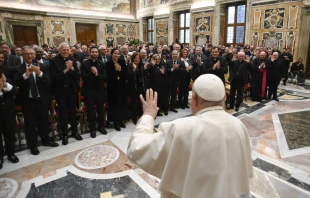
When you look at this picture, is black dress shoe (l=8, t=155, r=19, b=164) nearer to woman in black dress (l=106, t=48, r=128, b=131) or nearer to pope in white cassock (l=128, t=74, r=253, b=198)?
woman in black dress (l=106, t=48, r=128, b=131)

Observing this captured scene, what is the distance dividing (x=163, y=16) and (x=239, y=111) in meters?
12.0

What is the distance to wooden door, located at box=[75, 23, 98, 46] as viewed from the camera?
1646 cm

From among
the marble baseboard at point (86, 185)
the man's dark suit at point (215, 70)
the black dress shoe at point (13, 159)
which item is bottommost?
the marble baseboard at point (86, 185)

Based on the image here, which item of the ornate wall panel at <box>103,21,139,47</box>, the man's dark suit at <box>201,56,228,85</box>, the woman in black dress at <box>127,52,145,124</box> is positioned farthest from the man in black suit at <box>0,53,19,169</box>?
the ornate wall panel at <box>103,21,139,47</box>

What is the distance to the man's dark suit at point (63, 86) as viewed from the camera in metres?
4.23

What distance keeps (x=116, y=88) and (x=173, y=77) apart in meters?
1.97

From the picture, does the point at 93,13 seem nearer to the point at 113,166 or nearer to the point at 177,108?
the point at 177,108

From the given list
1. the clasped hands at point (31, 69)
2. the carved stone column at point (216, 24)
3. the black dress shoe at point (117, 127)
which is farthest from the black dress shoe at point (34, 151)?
the carved stone column at point (216, 24)

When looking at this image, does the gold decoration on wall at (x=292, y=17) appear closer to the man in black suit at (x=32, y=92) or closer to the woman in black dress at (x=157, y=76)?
the woman in black dress at (x=157, y=76)

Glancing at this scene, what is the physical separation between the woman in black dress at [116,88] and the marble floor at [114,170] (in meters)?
0.36

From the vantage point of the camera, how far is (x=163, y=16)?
16.4 m

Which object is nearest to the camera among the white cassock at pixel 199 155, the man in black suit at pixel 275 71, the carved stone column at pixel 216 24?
the white cassock at pixel 199 155

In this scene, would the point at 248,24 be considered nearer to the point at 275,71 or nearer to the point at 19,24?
the point at 275,71

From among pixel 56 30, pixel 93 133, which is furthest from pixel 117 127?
pixel 56 30
